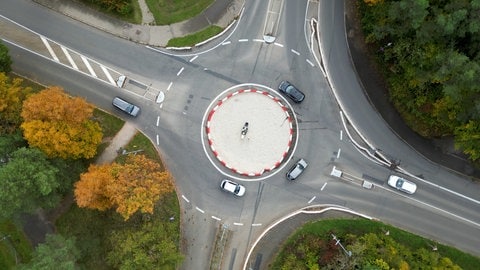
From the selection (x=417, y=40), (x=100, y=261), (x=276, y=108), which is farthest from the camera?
(x=276, y=108)

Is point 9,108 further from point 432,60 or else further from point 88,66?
point 432,60

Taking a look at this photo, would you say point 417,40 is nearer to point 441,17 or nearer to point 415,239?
point 441,17

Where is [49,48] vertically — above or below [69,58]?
above

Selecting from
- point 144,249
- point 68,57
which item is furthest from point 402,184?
point 68,57

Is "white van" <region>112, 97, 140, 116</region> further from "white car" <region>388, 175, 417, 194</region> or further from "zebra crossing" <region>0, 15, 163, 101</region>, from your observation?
"white car" <region>388, 175, 417, 194</region>

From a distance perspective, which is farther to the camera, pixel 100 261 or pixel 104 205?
pixel 100 261

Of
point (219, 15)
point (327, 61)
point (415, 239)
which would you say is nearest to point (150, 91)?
point (219, 15)
